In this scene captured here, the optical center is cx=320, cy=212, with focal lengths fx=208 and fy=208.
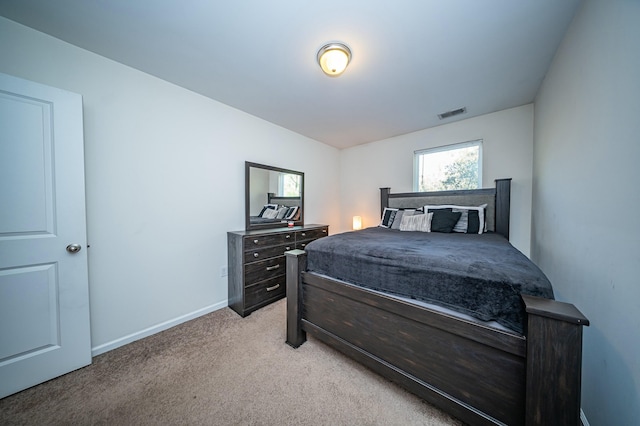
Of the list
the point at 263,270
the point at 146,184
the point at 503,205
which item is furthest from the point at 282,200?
the point at 503,205

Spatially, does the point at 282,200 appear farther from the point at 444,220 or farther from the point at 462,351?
the point at 462,351

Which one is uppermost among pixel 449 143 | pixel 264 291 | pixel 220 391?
pixel 449 143

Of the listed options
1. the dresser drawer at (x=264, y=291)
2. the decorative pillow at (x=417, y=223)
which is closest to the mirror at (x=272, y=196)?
the dresser drawer at (x=264, y=291)

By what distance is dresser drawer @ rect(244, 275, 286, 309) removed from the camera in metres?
2.36

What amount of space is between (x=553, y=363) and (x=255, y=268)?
2.32 meters

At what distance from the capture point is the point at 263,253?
8.23ft

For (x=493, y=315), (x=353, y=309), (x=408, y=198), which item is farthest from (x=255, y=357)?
(x=408, y=198)

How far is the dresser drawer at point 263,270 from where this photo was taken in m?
2.36

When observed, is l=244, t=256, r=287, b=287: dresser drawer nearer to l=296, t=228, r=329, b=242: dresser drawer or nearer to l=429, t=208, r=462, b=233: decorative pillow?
l=296, t=228, r=329, b=242: dresser drawer

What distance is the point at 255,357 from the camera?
1681mm

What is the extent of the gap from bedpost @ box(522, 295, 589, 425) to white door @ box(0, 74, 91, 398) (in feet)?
9.10

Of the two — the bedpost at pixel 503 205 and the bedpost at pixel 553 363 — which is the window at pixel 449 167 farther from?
the bedpost at pixel 553 363

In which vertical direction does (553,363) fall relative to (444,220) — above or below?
below

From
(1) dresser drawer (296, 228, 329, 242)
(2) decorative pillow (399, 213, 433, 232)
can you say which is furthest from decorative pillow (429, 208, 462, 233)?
(1) dresser drawer (296, 228, 329, 242)
